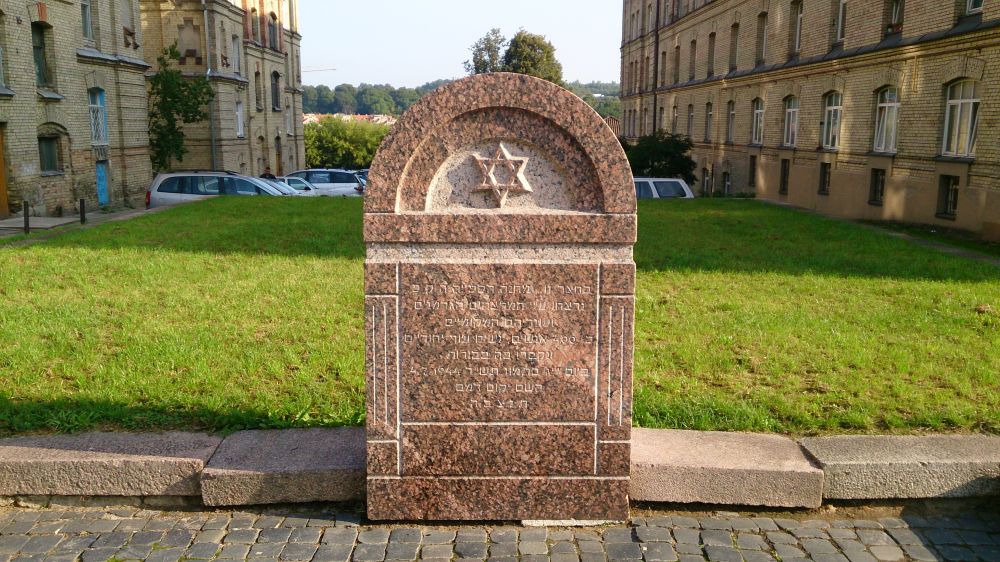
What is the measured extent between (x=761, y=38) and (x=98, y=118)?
23390 mm

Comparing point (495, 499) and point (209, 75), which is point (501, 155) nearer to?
point (495, 499)

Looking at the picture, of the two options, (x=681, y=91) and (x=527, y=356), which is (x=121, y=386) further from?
(x=681, y=91)

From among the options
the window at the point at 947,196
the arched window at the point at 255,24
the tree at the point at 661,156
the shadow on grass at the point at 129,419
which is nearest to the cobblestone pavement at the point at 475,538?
the shadow on grass at the point at 129,419

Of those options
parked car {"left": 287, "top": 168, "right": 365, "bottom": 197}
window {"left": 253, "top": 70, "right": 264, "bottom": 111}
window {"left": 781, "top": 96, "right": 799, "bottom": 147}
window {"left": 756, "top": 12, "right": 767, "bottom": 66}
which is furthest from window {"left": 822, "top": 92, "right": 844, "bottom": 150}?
window {"left": 253, "top": 70, "right": 264, "bottom": 111}

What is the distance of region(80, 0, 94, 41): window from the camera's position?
27.7m

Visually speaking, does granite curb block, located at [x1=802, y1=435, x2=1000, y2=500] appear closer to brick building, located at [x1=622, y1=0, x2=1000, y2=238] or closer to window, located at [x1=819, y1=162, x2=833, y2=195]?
brick building, located at [x1=622, y1=0, x2=1000, y2=238]

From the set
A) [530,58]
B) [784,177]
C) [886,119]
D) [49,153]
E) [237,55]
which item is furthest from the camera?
[530,58]

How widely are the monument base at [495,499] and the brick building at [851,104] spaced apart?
15.6 meters

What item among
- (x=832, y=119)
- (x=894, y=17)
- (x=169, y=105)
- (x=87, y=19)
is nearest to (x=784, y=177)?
(x=832, y=119)

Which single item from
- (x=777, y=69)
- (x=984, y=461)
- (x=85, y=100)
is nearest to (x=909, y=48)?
(x=777, y=69)

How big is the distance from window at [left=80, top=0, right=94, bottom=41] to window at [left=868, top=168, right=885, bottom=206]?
23826 mm

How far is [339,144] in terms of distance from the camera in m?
71.8

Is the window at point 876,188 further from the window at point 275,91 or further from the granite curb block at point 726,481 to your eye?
the window at point 275,91

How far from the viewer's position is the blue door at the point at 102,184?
29.2 m
